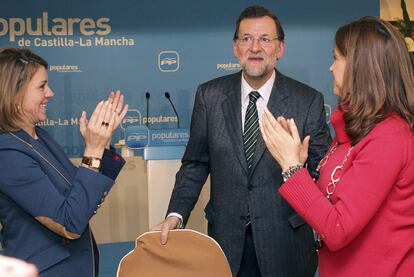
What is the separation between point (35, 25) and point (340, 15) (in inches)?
121

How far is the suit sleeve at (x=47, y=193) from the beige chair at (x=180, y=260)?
0.23 metres

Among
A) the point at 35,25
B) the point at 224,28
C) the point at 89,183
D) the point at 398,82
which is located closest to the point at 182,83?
the point at 224,28

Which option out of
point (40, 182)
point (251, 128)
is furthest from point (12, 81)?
point (251, 128)

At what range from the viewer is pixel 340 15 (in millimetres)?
6020

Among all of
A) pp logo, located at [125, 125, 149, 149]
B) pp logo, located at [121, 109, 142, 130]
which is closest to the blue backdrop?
pp logo, located at [121, 109, 142, 130]

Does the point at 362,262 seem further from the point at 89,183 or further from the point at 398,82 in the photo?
the point at 89,183

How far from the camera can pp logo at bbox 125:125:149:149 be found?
507 cm

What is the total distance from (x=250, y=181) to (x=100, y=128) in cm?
74

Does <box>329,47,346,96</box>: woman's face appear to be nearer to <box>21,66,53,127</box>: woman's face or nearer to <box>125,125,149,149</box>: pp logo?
<box>21,66,53,127</box>: woman's face

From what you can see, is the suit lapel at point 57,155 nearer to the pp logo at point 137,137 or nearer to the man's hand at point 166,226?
the man's hand at point 166,226

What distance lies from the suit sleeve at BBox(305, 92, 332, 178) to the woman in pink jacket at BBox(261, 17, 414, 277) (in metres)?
0.70

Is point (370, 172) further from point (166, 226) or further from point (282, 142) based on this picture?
point (166, 226)

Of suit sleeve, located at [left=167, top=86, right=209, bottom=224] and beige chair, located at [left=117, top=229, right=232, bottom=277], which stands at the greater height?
suit sleeve, located at [left=167, top=86, right=209, bottom=224]

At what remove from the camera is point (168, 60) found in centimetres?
584
